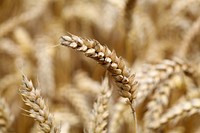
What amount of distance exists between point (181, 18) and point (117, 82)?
47.8 inches

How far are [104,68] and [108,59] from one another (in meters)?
0.34

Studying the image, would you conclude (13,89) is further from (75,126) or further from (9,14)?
(9,14)

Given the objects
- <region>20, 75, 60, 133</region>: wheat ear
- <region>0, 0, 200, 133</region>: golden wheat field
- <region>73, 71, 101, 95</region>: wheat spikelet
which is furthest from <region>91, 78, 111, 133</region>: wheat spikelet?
<region>73, 71, 101, 95</region>: wheat spikelet

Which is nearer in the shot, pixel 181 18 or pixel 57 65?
pixel 181 18

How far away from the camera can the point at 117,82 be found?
915 mm

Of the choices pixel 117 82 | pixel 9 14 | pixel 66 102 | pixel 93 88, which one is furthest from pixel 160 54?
pixel 117 82

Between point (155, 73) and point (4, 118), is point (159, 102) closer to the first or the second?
point (155, 73)

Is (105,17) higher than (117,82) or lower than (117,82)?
higher

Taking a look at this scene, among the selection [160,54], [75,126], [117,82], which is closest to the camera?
[117,82]

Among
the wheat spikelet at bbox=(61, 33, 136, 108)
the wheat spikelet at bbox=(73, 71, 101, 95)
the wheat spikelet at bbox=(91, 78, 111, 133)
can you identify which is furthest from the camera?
the wheat spikelet at bbox=(73, 71, 101, 95)

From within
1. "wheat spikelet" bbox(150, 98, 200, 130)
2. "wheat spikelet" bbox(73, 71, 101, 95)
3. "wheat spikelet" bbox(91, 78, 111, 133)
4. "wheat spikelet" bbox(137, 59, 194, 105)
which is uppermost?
"wheat spikelet" bbox(73, 71, 101, 95)

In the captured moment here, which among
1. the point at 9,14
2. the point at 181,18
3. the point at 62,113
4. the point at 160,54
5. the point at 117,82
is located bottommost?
the point at 117,82

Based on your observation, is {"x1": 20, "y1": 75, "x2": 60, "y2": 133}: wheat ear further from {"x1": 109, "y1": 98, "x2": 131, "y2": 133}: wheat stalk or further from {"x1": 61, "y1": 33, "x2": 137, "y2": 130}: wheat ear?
{"x1": 109, "y1": 98, "x2": 131, "y2": 133}: wheat stalk

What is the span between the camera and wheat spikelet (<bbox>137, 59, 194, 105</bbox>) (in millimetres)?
1251
